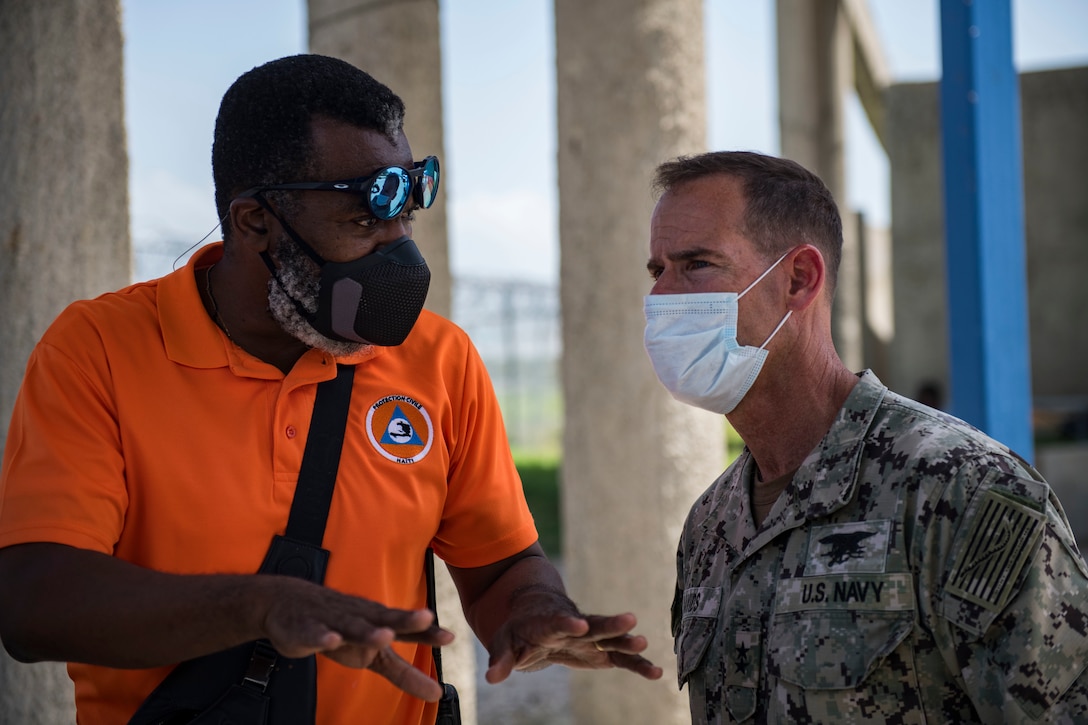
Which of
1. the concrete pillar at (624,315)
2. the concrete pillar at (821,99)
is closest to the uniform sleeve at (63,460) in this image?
the concrete pillar at (624,315)

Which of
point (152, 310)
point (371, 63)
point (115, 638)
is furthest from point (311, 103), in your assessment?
point (371, 63)

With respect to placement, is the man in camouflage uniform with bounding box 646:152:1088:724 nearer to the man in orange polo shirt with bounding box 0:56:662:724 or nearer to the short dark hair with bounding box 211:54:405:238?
the man in orange polo shirt with bounding box 0:56:662:724

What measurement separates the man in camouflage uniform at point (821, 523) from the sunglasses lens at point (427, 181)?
0.53 metres

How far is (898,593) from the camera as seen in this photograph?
207 cm

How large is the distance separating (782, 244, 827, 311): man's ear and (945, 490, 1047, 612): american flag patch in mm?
655

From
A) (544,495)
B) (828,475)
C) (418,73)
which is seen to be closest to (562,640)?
(828,475)

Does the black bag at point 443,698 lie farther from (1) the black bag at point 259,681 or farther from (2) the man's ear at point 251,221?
(2) the man's ear at point 251,221

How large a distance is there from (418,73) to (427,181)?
8.68 ft

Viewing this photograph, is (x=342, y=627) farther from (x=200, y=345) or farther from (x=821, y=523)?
(x=821, y=523)

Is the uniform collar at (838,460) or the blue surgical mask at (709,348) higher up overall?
the blue surgical mask at (709,348)

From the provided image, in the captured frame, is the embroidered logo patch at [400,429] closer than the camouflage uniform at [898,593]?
No

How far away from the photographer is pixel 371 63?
494 cm

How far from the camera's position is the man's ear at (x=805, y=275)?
250 cm

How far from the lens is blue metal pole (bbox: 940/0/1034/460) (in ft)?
14.1
